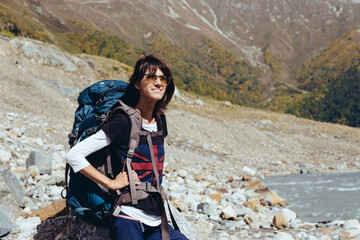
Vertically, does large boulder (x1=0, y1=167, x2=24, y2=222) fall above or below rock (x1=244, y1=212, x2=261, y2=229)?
above

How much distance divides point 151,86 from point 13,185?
3.36 metres

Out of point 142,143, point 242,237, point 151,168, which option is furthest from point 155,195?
point 242,237

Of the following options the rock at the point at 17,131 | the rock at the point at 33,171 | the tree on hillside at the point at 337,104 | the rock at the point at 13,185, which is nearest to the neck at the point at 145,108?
the rock at the point at 13,185

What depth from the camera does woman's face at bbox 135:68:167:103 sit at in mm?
2914

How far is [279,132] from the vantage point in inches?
1075

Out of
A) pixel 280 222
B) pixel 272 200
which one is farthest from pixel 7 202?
pixel 272 200

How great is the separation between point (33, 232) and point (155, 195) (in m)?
1.99

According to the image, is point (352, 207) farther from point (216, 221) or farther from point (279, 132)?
point (279, 132)

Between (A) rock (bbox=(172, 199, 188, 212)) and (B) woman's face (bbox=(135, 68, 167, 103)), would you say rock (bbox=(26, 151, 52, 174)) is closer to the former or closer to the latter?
(A) rock (bbox=(172, 199, 188, 212))

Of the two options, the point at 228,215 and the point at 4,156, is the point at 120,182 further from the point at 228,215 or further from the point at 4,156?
the point at 4,156

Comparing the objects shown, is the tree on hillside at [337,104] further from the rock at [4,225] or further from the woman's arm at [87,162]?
the woman's arm at [87,162]

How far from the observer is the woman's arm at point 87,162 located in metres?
2.58

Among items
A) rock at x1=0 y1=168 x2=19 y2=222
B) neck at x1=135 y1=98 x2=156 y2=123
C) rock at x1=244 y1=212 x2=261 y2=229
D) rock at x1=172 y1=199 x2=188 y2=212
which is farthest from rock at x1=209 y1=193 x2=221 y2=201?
neck at x1=135 y1=98 x2=156 y2=123

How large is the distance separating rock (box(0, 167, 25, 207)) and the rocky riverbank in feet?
0.06
